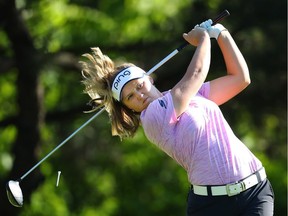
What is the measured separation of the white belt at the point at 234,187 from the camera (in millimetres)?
4305

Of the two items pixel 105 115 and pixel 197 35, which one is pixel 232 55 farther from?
pixel 105 115

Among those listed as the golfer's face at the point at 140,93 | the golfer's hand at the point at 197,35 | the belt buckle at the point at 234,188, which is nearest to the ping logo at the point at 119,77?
the golfer's face at the point at 140,93

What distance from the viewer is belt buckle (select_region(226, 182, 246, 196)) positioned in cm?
430

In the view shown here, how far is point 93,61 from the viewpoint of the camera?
478cm

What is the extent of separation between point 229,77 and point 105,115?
7.95 metres

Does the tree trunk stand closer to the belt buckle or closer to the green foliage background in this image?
the green foliage background

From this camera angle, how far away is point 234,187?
4301 mm

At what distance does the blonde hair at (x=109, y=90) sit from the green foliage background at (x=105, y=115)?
320cm

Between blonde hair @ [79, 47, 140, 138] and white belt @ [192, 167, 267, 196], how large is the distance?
0.58 meters

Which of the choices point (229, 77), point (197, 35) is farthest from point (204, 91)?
point (197, 35)

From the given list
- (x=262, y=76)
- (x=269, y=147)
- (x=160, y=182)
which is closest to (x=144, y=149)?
(x=160, y=182)

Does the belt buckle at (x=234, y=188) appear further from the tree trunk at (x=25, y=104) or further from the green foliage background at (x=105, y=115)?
the tree trunk at (x=25, y=104)

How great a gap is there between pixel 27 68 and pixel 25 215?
218cm

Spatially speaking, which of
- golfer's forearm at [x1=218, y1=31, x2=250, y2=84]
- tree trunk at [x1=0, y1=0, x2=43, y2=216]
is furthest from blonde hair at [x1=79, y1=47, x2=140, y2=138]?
tree trunk at [x1=0, y1=0, x2=43, y2=216]
